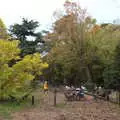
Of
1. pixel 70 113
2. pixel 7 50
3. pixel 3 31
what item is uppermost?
pixel 3 31

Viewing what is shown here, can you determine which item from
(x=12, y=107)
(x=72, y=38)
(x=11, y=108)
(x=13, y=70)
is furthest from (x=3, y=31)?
(x=72, y=38)

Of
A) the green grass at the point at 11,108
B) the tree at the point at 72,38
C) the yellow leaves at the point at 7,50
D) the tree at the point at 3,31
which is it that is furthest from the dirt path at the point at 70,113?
the tree at the point at 72,38

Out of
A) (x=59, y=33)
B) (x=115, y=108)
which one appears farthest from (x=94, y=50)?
(x=115, y=108)

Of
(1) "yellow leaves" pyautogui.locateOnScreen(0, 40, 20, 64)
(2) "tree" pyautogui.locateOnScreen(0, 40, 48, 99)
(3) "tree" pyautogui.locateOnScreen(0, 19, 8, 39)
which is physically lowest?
(2) "tree" pyautogui.locateOnScreen(0, 40, 48, 99)

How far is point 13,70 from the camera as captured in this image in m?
Result: 28.9

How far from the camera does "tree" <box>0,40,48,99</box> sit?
92.3 feet

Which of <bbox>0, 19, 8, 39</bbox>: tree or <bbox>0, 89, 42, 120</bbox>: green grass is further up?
<bbox>0, 19, 8, 39</bbox>: tree

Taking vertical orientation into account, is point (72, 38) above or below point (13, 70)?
above

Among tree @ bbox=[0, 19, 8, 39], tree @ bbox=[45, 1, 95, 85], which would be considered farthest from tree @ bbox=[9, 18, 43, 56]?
tree @ bbox=[0, 19, 8, 39]

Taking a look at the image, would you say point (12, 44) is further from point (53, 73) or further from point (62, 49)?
point (53, 73)

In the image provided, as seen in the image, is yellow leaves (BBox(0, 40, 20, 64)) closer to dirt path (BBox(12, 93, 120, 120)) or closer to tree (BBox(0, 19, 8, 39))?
tree (BBox(0, 19, 8, 39))

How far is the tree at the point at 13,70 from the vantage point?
2814 cm

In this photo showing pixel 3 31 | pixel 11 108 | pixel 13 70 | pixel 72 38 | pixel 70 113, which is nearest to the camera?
pixel 70 113

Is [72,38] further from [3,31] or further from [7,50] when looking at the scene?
[7,50]
